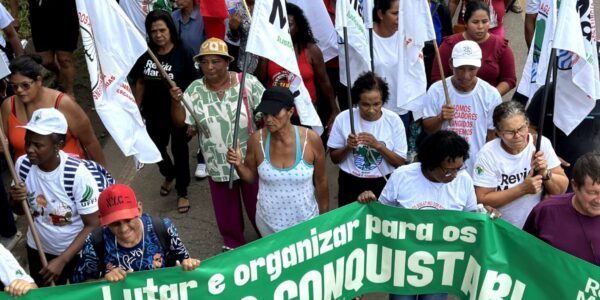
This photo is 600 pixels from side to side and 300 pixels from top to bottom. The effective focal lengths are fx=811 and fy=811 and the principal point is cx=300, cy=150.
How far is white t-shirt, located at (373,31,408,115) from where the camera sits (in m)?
6.50

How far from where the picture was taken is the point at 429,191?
480 cm

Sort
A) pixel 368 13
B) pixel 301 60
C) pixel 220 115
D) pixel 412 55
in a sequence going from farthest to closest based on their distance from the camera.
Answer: pixel 301 60 → pixel 368 13 → pixel 412 55 → pixel 220 115

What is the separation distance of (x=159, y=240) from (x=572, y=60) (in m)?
2.94

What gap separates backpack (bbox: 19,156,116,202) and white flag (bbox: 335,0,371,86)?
1972 millimetres

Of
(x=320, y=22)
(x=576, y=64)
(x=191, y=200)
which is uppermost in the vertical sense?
(x=320, y=22)

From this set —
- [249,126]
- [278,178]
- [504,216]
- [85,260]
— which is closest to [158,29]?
[249,126]

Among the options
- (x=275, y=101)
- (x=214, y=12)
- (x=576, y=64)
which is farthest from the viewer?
(x=214, y=12)

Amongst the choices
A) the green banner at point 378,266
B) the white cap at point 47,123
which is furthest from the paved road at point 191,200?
the white cap at point 47,123

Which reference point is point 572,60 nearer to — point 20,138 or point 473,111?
point 473,111

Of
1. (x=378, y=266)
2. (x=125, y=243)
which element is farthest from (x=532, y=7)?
(x=125, y=243)

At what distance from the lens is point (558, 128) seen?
19.0 feet

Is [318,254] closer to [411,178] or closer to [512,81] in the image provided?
[411,178]

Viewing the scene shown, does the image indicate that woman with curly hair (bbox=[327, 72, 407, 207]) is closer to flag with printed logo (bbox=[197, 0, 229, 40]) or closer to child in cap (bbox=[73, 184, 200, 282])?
child in cap (bbox=[73, 184, 200, 282])

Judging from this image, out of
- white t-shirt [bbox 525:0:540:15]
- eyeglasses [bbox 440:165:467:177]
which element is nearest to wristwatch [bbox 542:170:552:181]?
eyeglasses [bbox 440:165:467:177]
